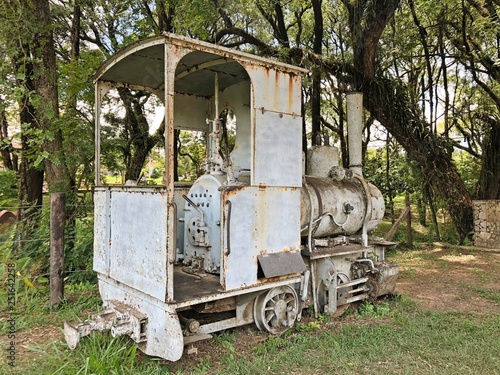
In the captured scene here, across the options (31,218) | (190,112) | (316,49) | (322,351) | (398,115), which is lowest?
(322,351)

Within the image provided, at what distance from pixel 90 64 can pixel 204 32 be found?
313cm

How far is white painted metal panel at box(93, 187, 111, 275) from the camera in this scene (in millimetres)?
4414

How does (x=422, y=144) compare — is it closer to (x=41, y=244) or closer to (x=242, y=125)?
(x=242, y=125)

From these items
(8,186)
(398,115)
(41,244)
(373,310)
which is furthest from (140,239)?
(398,115)

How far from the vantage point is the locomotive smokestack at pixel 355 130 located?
6301mm

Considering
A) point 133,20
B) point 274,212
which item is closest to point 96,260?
point 274,212

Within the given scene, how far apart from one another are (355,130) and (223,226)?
3.52 metres

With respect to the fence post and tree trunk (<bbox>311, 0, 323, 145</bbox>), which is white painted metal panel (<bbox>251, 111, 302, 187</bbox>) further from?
tree trunk (<bbox>311, 0, 323, 145</bbox>)

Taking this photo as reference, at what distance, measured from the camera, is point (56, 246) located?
5.27 meters

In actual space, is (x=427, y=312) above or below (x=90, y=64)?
below

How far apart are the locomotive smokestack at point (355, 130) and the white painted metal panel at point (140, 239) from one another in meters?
3.70

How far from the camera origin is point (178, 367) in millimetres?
3734

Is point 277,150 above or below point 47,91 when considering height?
below

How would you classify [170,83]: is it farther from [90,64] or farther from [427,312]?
[427,312]
